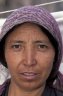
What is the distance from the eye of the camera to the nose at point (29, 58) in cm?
123

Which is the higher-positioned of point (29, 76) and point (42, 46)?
point (42, 46)

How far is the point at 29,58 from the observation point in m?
1.23

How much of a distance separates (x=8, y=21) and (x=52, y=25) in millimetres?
197

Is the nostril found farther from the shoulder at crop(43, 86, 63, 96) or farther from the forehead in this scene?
the shoulder at crop(43, 86, 63, 96)

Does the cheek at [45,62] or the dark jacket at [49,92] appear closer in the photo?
the cheek at [45,62]

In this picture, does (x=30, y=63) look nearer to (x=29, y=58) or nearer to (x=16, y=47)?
(x=29, y=58)

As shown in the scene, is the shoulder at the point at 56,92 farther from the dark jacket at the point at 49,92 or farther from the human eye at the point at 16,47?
the human eye at the point at 16,47

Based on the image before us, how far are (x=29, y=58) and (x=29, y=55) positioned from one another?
1 centimetres

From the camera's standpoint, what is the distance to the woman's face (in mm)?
1251

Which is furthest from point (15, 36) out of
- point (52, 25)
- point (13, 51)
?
point (52, 25)

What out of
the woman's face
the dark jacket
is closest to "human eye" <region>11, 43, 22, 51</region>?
the woman's face

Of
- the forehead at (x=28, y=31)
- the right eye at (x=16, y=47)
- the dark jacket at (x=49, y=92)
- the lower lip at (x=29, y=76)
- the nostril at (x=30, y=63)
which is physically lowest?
the dark jacket at (x=49, y=92)

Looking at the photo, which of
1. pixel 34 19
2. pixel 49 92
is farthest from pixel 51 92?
pixel 34 19

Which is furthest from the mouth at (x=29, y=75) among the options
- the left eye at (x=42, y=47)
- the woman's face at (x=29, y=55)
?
the left eye at (x=42, y=47)
